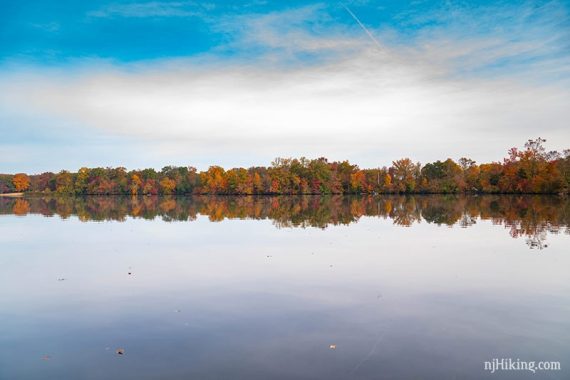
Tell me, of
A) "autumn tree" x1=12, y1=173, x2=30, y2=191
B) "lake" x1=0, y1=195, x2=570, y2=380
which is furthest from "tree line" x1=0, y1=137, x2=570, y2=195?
"lake" x1=0, y1=195, x2=570, y2=380

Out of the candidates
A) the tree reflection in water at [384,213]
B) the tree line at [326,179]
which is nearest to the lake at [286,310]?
the tree reflection in water at [384,213]

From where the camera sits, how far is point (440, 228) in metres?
28.7

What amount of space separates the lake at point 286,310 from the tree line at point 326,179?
8099cm

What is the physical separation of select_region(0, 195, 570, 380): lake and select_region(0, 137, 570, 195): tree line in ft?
266

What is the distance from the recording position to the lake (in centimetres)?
781

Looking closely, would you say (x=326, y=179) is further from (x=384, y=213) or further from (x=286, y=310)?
(x=286, y=310)

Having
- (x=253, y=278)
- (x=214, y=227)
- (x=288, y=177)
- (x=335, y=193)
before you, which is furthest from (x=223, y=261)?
(x=335, y=193)

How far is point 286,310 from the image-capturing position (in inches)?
433

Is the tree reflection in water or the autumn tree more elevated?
the autumn tree

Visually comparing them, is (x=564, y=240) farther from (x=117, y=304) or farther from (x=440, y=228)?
(x=117, y=304)

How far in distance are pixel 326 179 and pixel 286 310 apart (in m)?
116

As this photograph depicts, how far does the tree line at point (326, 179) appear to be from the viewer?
9462 cm

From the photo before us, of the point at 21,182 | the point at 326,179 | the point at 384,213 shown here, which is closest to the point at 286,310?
the point at 384,213

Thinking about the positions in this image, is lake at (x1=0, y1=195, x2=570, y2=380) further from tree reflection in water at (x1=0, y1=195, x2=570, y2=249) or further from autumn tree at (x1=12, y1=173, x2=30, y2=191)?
autumn tree at (x1=12, y1=173, x2=30, y2=191)
